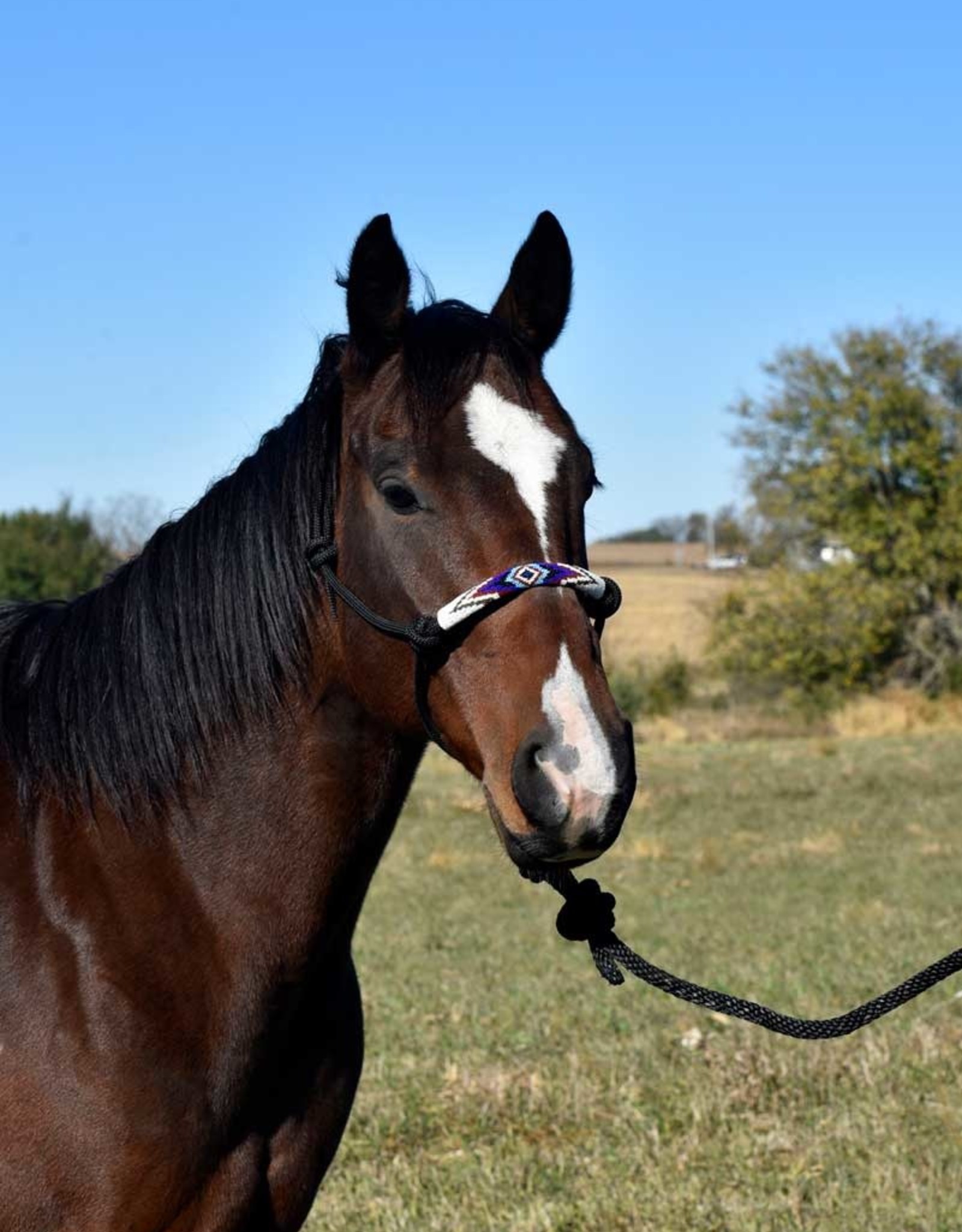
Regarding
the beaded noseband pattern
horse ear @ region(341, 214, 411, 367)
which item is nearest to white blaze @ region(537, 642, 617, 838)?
the beaded noseband pattern

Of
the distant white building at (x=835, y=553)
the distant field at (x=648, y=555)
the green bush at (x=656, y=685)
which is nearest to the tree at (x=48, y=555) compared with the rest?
the green bush at (x=656, y=685)

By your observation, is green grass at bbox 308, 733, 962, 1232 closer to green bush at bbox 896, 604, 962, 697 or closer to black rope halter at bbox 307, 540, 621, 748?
black rope halter at bbox 307, 540, 621, 748

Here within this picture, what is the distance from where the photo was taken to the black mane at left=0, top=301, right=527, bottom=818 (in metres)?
2.96

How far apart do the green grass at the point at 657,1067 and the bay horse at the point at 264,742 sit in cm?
69

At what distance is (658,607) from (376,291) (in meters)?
56.8

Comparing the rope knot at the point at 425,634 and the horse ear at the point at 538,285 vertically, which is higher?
the horse ear at the point at 538,285

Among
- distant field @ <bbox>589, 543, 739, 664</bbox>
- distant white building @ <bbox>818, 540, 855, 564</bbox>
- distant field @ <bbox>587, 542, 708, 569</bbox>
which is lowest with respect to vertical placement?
distant field @ <bbox>587, 542, 708, 569</bbox>

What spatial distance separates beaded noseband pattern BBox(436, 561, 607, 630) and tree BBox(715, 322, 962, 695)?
31663mm

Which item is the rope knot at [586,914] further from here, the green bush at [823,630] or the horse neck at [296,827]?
the green bush at [823,630]

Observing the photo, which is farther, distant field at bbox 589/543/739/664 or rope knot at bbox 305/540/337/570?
distant field at bbox 589/543/739/664

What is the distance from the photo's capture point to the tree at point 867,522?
33.3 metres

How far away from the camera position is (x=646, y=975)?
10.5 ft

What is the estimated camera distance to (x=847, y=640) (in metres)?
33.6

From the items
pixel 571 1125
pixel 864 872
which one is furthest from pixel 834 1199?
pixel 864 872
